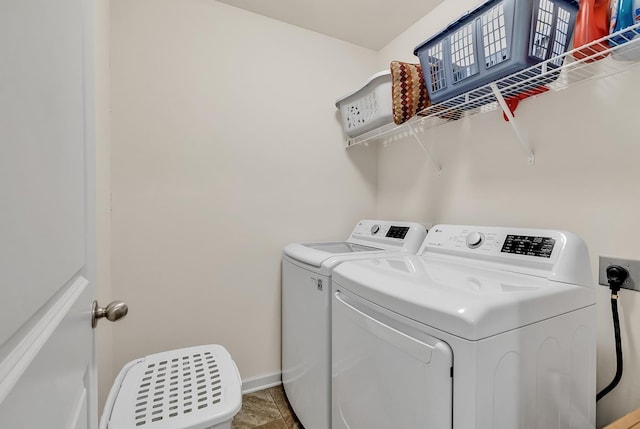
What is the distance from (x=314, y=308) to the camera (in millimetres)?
1437

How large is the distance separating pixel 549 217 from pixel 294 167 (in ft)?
4.81

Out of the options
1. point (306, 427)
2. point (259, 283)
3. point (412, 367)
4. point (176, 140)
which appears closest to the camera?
point (412, 367)

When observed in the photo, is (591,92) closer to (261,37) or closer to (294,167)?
(294,167)

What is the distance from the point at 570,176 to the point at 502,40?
2.06 feet

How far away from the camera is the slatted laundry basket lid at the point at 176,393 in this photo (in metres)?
1.01

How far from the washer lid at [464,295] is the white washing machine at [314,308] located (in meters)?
0.20

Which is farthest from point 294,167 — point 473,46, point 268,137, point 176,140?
point 473,46

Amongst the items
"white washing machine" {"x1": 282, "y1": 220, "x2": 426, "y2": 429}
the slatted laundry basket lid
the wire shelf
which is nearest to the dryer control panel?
"white washing machine" {"x1": 282, "y1": 220, "x2": 426, "y2": 429}

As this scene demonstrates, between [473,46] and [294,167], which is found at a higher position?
[473,46]

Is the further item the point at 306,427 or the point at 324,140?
the point at 324,140

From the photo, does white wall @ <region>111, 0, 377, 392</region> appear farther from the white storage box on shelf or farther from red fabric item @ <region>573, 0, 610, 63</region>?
red fabric item @ <region>573, 0, 610, 63</region>

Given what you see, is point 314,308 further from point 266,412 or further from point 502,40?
point 502,40

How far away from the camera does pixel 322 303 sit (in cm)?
136

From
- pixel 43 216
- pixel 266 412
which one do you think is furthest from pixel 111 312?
pixel 266 412
